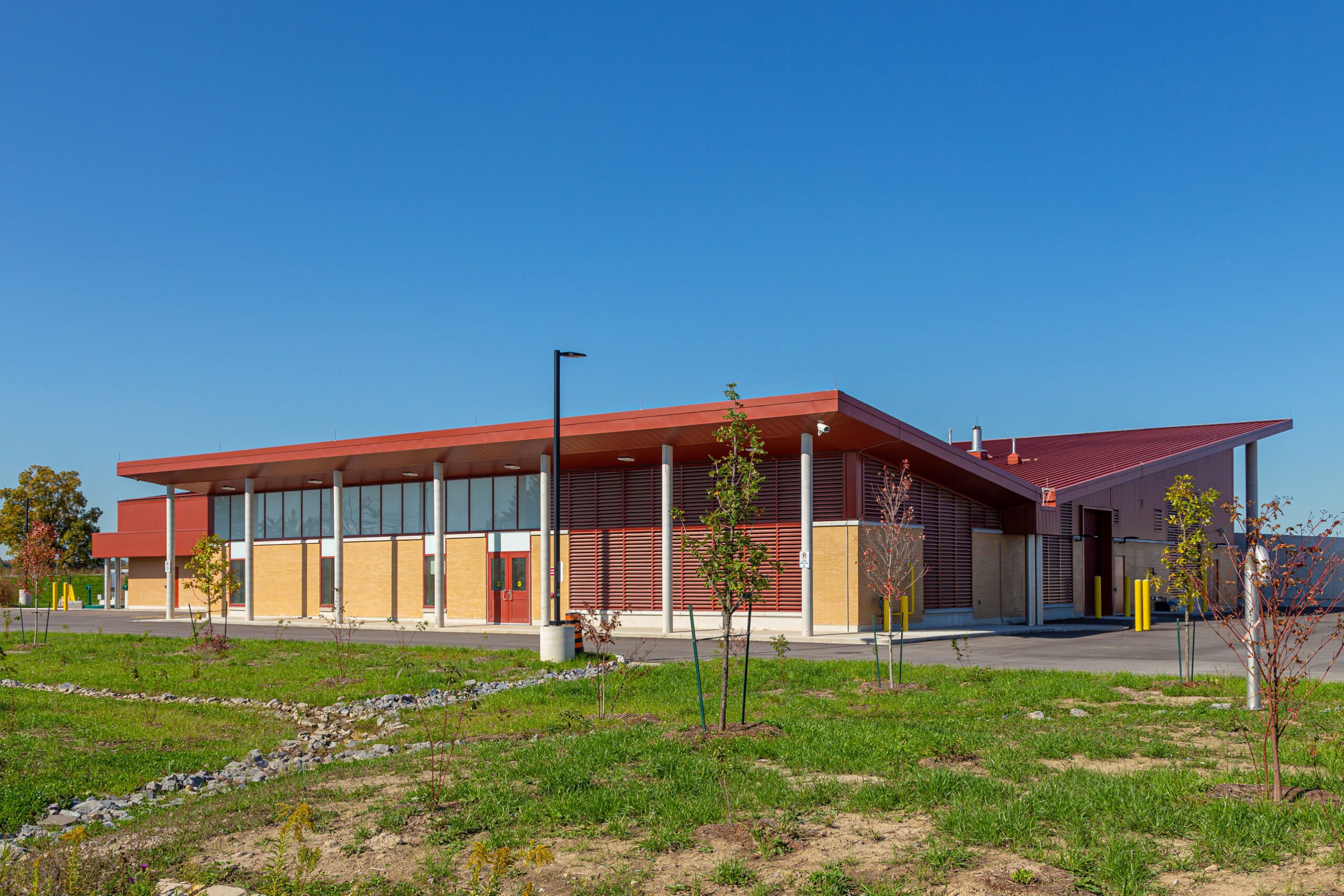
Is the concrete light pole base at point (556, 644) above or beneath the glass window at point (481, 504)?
beneath

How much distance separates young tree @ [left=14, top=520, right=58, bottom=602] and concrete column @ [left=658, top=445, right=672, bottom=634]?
54.3 feet

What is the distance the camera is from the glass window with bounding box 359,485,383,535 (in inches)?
1649

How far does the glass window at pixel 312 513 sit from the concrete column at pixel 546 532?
42.6ft

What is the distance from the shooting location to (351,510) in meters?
42.7

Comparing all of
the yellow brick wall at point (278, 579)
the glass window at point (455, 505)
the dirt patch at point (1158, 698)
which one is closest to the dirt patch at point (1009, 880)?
the dirt patch at point (1158, 698)

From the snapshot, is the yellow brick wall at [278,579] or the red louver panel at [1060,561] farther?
the yellow brick wall at [278,579]

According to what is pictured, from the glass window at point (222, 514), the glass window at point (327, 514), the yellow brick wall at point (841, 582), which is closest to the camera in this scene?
the yellow brick wall at point (841, 582)

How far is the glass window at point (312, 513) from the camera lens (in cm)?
4347

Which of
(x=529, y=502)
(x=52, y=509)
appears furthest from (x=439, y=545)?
(x=52, y=509)

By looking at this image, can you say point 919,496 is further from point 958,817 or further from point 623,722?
point 958,817

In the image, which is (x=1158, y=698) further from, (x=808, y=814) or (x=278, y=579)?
(x=278, y=579)

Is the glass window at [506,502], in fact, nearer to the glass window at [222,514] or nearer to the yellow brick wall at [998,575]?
the yellow brick wall at [998,575]

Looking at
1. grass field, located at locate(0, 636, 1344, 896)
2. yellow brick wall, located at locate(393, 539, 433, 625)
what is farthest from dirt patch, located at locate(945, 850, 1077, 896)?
yellow brick wall, located at locate(393, 539, 433, 625)

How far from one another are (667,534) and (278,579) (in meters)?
20.3
